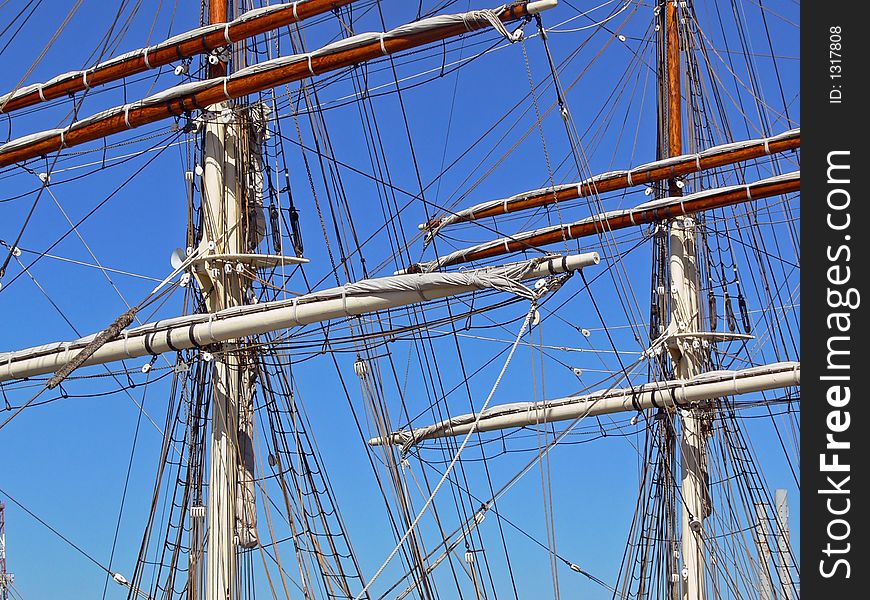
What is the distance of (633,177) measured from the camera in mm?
32281

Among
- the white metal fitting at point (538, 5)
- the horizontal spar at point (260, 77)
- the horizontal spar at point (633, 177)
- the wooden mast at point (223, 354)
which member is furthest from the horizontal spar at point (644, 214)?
the white metal fitting at point (538, 5)

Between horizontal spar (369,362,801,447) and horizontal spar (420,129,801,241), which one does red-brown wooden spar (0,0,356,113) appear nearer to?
horizontal spar (420,129,801,241)

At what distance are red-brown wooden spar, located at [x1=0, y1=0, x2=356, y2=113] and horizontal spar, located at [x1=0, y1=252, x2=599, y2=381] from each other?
4381 mm

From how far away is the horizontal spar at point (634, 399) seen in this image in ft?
101

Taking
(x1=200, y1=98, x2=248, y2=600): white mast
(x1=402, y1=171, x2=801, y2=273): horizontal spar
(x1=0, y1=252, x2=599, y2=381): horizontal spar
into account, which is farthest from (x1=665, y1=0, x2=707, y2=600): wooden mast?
(x1=200, y1=98, x2=248, y2=600): white mast

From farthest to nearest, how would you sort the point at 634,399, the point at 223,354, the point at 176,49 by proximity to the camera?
1. the point at 634,399
2. the point at 176,49
3. the point at 223,354

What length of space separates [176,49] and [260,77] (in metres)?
2.06

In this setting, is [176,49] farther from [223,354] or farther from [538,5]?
[538,5]

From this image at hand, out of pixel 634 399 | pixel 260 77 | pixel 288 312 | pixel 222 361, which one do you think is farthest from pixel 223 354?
pixel 634 399

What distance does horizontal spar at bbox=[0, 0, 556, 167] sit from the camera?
813 inches

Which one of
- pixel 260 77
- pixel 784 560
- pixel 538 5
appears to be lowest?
pixel 784 560
